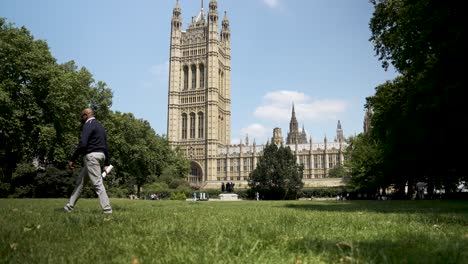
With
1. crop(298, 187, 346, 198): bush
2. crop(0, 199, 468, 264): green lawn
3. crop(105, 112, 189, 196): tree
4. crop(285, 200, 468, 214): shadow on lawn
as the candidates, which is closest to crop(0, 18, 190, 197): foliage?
crop(105, 112, 189, 196): tree

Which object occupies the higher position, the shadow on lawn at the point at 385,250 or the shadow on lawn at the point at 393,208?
the shadow on lawn at the point at 385,250

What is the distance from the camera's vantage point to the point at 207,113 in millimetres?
106188

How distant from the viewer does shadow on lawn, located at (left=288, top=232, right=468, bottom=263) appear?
3.32 metres

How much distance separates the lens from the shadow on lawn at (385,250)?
10.9ft

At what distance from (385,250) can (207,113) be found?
4051 inches

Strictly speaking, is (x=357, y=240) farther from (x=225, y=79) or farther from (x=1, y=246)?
(x=225, y=79)

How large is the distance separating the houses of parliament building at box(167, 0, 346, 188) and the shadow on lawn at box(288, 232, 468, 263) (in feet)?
325

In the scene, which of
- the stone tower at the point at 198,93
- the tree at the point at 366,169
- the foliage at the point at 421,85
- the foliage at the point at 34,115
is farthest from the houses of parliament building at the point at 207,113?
the foliage at the point at 421,85

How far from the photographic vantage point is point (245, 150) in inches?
4555

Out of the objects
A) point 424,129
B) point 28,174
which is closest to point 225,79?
point 28,174

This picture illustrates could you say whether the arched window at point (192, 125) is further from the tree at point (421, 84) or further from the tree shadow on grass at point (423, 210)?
the tree shadow on grass at point (423, 210)

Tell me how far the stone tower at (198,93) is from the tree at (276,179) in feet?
188

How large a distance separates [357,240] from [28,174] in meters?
30.6

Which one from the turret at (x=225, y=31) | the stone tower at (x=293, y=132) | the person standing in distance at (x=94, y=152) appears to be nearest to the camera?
the person standing in distance at (x=94, y=152)
